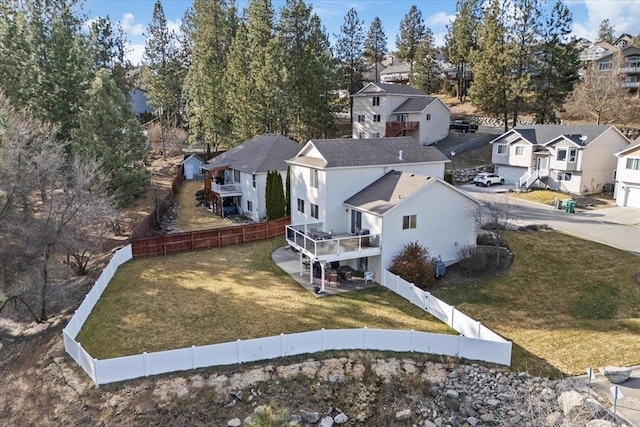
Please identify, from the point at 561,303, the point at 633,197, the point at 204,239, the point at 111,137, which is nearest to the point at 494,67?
the point at 633,197

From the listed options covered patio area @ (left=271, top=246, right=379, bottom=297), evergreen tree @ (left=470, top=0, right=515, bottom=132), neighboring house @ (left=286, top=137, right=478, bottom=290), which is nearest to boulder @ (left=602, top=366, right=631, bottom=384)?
neighboring house @ (left=286, top=137, right=478, bottom=290)

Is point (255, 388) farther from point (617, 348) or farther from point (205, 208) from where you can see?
point (205, 208)

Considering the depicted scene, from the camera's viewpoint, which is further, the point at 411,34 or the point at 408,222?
the point at 411,34

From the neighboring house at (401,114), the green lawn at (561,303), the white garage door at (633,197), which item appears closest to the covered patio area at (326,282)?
the green lawn at (561,303)

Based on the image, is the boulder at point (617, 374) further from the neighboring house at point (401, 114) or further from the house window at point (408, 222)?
the neighboring house at point (401, 114)

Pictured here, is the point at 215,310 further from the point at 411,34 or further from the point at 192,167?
the point at 411,34

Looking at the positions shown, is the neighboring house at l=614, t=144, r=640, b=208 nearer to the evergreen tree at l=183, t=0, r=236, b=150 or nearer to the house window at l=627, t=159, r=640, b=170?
the house window at l=627, t=159, r=640, b=170

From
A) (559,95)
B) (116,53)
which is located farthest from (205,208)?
(559,95)

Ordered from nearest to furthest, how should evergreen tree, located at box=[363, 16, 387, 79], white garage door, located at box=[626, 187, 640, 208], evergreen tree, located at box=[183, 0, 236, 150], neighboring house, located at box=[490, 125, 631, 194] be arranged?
white garage door, located at box=[626, 187, 640, 208]
neighboring house, located at box=[490, 125, 631, 194]
evergreen tree, located at box=[183, 0, 236, 150]
evergreen tree, located at box=[363, 16, 387, 79]
